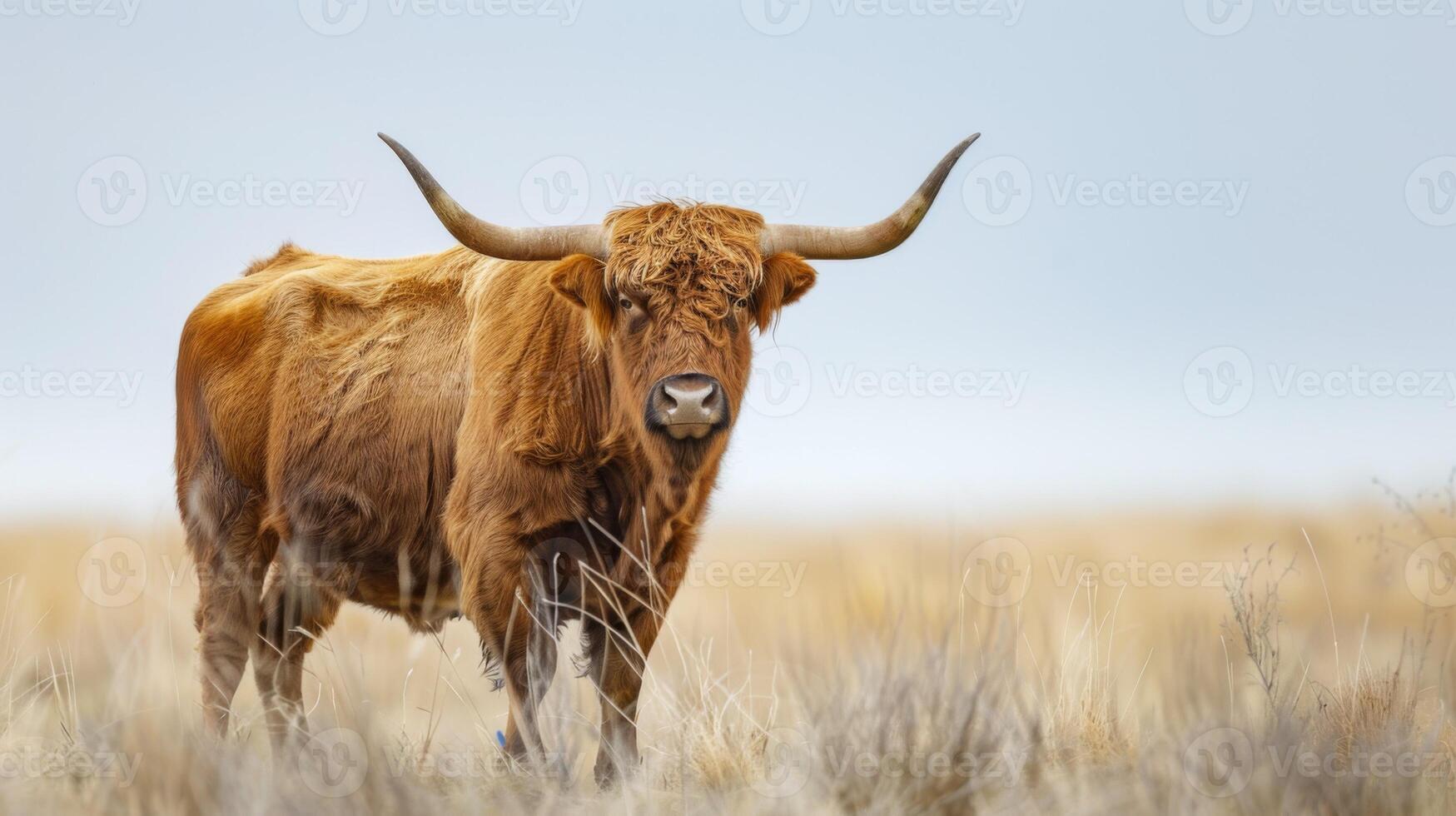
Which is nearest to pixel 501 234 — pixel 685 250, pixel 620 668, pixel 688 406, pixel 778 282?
pixel 685 250

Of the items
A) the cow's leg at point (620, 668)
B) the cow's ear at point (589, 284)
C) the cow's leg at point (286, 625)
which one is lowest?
the cow's leg at point (286, 625)

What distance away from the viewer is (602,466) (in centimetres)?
571

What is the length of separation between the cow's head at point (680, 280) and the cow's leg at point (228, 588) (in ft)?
8.09

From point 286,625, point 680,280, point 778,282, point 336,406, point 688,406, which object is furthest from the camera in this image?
point 286,625

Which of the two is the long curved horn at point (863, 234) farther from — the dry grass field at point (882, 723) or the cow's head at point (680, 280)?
the dry grass field at point (882, 723)

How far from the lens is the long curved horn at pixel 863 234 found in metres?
5.89

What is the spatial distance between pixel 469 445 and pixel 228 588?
2183mm

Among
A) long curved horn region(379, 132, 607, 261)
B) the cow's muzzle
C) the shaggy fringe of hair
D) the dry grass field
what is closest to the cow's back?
long curved horn region(379, 132, 607, 261)

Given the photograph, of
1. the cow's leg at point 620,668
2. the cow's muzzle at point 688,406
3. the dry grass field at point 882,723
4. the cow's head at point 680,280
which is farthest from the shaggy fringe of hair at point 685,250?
the cow's leg at point 620,668

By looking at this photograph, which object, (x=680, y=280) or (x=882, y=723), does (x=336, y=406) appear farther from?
(x=882, y=723)

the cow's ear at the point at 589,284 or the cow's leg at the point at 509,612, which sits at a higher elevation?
the cow's ear at the point at 589,284

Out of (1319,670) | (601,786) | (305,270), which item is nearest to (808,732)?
(601,786)

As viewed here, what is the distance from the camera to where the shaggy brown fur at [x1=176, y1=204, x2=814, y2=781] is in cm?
553

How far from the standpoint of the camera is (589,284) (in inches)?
222
